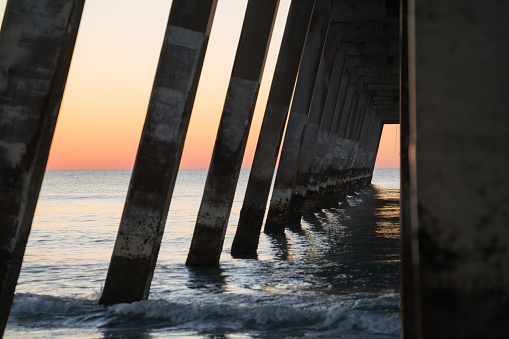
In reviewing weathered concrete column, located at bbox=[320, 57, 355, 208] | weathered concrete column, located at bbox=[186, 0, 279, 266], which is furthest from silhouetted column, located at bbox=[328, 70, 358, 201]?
weathered concrete column, located at bbox=[186, 0, 279, 266]

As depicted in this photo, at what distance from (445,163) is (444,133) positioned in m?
0.07

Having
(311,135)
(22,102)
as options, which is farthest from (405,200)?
(311,135)

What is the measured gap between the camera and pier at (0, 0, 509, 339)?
3.45 ft

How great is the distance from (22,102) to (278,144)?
551 cm

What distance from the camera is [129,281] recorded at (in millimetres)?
4203

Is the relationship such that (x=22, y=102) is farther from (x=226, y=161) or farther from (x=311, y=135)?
(x=311, y=135)

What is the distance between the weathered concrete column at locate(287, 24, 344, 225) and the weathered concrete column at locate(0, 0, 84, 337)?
8.86 m

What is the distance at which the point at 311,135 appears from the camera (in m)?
12.5

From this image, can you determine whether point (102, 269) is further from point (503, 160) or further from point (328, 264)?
point (503, 160)

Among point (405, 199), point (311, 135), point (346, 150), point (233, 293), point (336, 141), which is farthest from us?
point (346, 150)

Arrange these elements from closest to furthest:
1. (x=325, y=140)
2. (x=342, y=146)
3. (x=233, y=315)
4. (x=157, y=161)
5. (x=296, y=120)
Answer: (x=157, y=161) → (x=233, y=315) → (x=296, y=120) → (x=325, y=140) → (x=342, y=146)

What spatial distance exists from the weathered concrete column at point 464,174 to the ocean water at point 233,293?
2.76 metres

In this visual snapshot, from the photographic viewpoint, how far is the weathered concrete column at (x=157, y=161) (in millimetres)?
4125

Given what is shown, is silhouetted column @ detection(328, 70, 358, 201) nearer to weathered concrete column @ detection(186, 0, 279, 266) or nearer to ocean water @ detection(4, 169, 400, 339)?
ocean water @ detection(4, 169, 400, 339)
